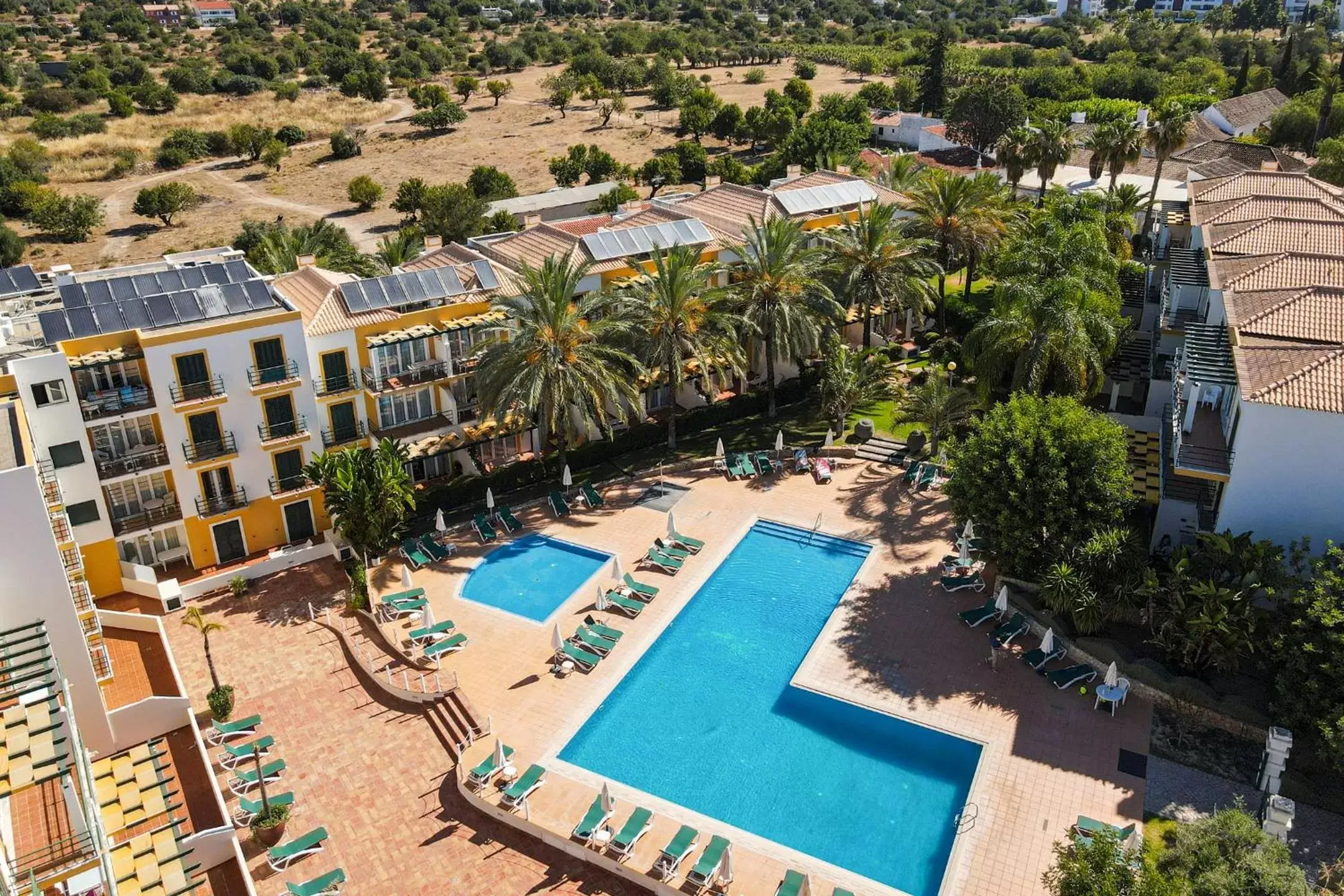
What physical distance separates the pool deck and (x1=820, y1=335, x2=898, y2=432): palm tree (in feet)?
17.3

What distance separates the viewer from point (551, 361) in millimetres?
35750

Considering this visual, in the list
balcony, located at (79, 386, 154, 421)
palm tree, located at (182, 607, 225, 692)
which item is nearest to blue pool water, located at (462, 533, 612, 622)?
palm tree, located at (182, 607, 225, 692)

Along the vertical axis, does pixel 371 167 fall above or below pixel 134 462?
below

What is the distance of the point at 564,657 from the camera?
28.8 metres

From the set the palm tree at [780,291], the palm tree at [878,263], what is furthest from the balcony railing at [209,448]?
the palm tree at [878,263]

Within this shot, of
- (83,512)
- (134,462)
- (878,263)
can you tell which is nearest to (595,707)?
(134,462)

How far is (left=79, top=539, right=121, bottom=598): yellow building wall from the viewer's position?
31.8 metres

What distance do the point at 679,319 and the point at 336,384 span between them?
1346 centimetres

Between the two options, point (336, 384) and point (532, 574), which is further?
point (336, 384)

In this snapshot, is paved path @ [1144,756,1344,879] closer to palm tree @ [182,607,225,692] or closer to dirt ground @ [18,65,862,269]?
palm tree @ [182,607,225,692]

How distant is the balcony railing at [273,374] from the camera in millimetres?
33094

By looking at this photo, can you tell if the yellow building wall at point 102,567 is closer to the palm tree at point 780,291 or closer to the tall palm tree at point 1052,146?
the palm tree at point 780,291

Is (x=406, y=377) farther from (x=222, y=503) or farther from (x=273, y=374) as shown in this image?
(x=222, y=503)

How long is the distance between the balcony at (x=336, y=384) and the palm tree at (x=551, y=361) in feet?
15.0
